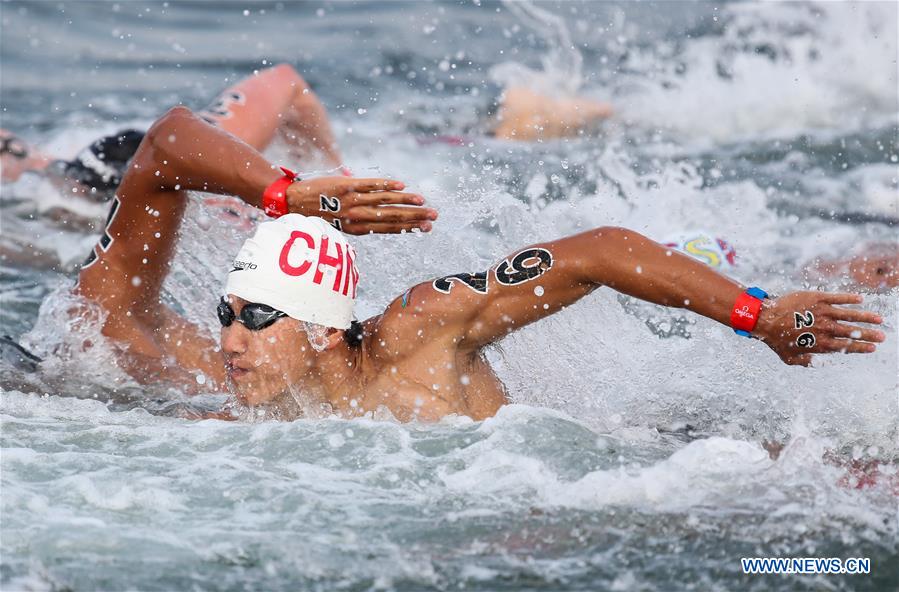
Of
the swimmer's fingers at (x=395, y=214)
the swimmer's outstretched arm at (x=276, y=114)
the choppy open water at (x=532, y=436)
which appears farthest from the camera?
the swimmer's outstretched arm at (x=276, y=114)

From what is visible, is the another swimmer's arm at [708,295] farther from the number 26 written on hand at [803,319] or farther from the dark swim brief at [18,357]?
the dark swim brief at [18,357]

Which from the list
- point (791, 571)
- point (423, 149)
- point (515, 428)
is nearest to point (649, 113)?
point (423, 149)

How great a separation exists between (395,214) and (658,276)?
1050 millimetres

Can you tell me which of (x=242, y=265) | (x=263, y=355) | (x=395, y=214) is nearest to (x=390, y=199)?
(x=395, y=214)

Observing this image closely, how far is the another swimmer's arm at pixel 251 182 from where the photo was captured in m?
5.01

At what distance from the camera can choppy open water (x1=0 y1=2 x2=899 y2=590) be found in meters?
4.19

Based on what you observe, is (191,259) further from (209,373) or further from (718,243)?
(718,243)

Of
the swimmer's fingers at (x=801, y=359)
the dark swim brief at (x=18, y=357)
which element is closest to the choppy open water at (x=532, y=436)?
the dark swim brief at (x=18, y=357)

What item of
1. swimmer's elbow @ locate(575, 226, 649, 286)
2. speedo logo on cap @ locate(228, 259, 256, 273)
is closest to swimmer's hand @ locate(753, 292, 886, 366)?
swimmer's elbow @ locate(575, 226, 649, 286)

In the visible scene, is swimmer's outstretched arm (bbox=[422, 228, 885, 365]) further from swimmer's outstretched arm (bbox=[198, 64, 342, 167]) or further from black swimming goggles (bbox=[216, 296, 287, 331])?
swimmer's outstretched arm (bbox=[198, 64, 342, 167])

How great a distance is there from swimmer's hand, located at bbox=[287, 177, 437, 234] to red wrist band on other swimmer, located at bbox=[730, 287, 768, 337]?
3.95 feet

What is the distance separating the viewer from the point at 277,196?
208 inches

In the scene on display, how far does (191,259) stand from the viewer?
6613 millimetres

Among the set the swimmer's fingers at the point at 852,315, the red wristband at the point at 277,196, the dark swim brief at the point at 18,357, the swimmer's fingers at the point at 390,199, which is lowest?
the dark swim brief at the point at 18,357
